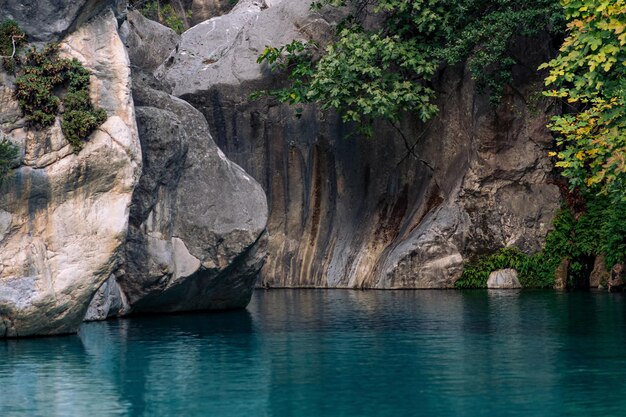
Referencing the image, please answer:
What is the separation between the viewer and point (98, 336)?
21.3 metres

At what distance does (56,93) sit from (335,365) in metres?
9.13

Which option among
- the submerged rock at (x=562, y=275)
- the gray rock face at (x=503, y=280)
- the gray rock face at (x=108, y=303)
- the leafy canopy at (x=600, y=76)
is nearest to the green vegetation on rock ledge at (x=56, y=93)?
the gray rock face at (x=108, y=303)

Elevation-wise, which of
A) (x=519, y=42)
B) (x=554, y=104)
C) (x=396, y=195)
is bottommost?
(x=396, y=195)

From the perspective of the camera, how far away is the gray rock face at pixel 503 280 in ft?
111

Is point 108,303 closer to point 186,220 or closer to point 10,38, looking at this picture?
point 186,220

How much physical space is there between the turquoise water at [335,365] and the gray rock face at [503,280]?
25.1 feet

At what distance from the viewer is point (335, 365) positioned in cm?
1620

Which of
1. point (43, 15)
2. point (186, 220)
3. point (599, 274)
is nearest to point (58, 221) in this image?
point (43, 15)

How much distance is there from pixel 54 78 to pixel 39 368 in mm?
7146

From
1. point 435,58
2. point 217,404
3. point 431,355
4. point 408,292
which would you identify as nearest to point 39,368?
point 217,404

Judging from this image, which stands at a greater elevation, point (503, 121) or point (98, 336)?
point (503, 121)

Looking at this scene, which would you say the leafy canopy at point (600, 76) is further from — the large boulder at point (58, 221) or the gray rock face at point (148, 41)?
the gray rock face at point (148, 41)

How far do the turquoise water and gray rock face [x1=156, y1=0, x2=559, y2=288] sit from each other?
846 centimetres

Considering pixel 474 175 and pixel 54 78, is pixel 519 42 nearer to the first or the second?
pixel 474 175
